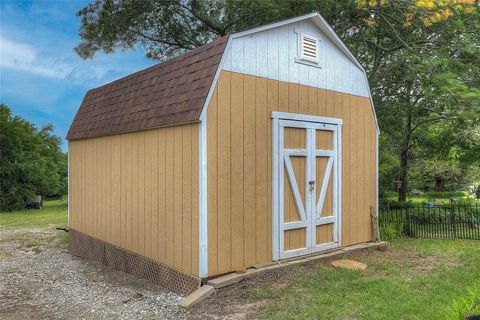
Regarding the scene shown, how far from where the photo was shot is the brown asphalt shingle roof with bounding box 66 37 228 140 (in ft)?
16.2

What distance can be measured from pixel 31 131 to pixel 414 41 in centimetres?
2218

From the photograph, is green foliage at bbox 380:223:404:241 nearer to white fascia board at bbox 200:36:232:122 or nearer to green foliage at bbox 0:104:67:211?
white fascia board at bbox 200:36:232:122

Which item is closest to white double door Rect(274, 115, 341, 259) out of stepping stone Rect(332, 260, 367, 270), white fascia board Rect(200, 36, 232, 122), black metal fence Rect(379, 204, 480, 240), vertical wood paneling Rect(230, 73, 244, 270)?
stepping stone Rect(332, 260, 367, 270)

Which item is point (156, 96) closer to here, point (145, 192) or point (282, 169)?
point (145, 192)

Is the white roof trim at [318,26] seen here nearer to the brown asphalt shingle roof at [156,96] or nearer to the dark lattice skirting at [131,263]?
the brown asphalt shingle roof at [156,96]

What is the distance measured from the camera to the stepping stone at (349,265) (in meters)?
5.65

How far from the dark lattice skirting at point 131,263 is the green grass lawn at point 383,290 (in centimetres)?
89

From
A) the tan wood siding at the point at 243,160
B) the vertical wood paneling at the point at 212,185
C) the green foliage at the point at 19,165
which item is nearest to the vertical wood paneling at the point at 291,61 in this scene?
the tan wood siding at the point at 243,160

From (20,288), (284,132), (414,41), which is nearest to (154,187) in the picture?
(284,132)

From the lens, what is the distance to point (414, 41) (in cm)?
1037

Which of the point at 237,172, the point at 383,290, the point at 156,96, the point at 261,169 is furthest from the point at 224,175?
the point at 383,290

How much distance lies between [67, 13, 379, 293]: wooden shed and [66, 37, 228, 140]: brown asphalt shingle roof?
0.02 m

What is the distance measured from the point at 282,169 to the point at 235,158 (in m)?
0.89

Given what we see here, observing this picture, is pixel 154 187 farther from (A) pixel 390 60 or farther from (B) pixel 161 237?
(A) pixel 390 60
